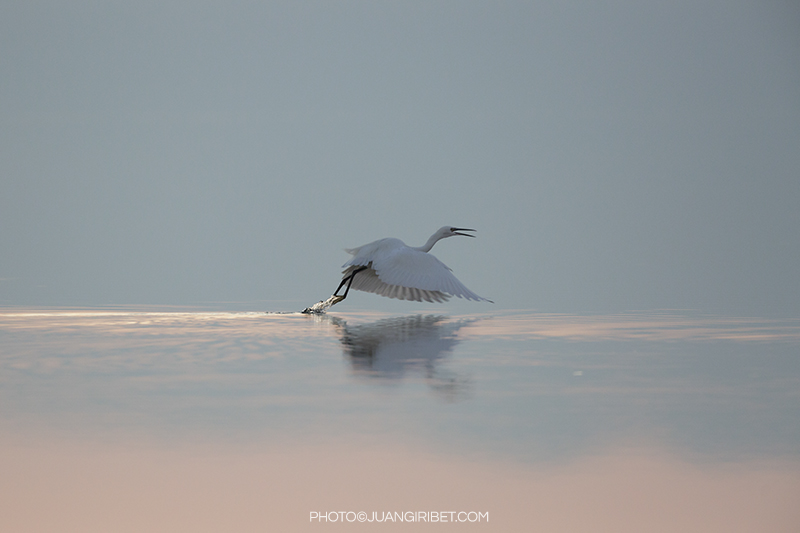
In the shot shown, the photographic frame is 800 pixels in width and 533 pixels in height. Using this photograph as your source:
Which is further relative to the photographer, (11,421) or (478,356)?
(478,356)

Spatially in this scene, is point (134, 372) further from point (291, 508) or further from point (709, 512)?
point (709, 512)

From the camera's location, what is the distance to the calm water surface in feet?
14.7

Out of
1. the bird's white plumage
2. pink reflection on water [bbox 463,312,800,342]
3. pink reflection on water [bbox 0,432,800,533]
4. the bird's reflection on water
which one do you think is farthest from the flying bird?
pink reflection on water [bbox 0,432,800,533]

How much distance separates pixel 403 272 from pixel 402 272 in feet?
0.06

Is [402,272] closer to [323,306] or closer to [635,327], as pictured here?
[323,306]

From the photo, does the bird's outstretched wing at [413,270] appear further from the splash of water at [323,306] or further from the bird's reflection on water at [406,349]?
the splash of water at [323,306]

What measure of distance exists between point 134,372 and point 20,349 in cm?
262

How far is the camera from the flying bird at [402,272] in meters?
12.6

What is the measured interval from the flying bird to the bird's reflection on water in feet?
2.20

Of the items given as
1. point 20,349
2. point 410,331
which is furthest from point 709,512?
point 20,349

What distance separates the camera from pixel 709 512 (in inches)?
174

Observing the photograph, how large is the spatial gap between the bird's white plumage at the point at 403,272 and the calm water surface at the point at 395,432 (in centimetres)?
220

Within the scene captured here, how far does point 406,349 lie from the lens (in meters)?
9.58

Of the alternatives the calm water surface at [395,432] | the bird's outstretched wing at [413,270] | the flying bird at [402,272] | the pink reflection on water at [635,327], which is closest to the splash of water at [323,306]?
the flying bird at [402,272]
